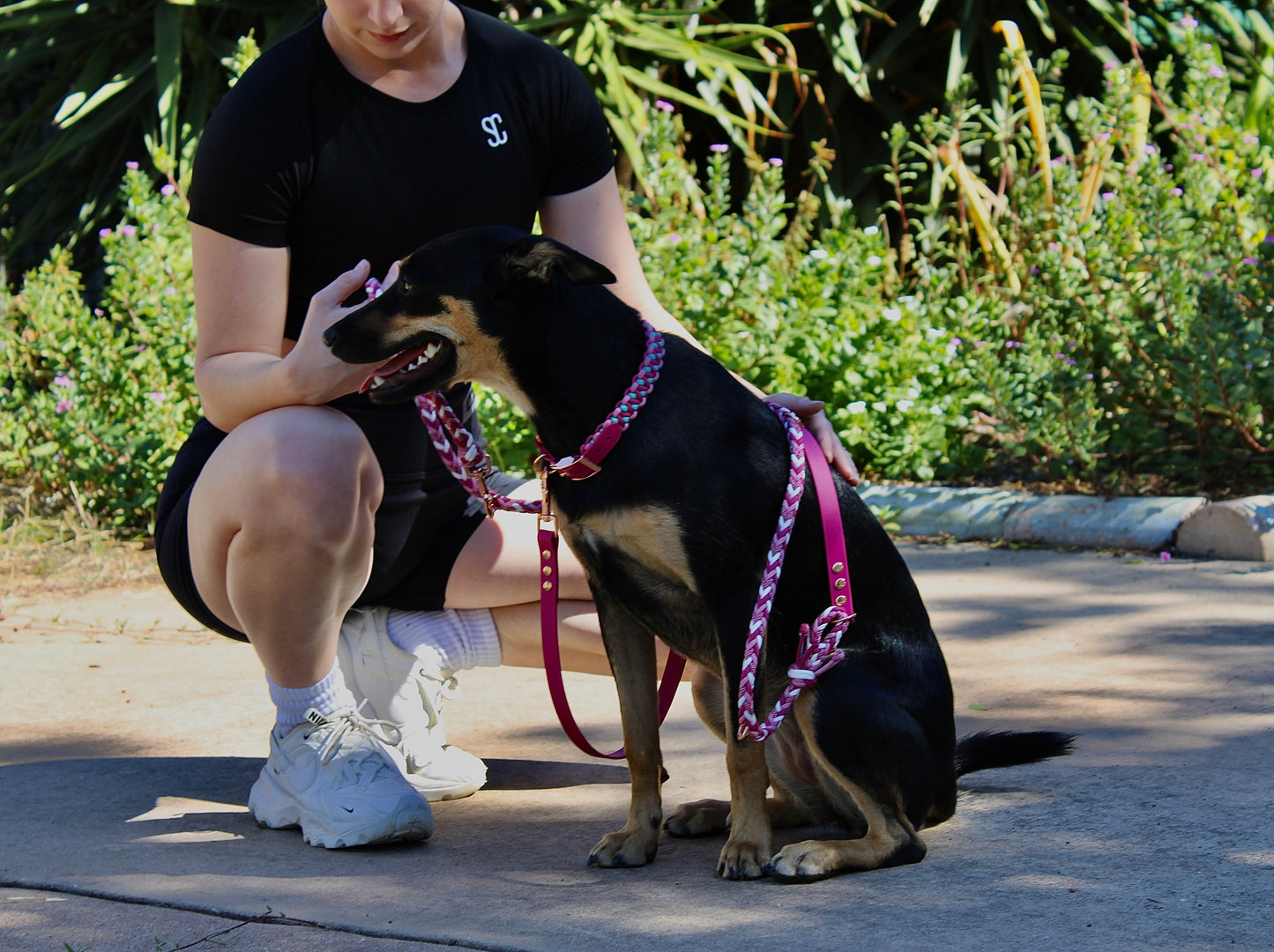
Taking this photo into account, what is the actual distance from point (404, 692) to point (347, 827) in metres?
0.49

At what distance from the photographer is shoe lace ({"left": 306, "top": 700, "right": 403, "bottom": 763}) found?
2.49 meters

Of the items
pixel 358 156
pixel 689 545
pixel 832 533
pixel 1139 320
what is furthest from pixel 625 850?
pixel 1139 320

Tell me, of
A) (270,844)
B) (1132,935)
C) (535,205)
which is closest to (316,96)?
(535,205)

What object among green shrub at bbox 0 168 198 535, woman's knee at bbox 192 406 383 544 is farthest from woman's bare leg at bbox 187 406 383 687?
green shrub at bbox 0 168 198 535

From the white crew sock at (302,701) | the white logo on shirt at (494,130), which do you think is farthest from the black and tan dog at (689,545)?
the white crew sock at (302,701)

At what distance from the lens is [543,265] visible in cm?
218

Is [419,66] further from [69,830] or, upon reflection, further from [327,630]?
[69,830]

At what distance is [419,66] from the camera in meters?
2.69

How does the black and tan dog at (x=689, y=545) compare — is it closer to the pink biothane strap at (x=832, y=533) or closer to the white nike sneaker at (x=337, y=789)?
the pink biothane strap at (x=832, y=533)

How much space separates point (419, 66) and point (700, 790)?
158 cm

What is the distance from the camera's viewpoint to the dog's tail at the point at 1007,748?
2.37 meters

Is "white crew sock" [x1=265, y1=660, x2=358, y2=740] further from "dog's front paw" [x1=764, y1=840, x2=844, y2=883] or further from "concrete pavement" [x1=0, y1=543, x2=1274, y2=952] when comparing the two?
"dog's front paw" [x1=764, y1=840, x2=844, y2=883]

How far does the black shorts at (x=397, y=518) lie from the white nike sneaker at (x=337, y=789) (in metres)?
0.35

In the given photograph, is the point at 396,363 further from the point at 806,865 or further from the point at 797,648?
the point at 806,865
